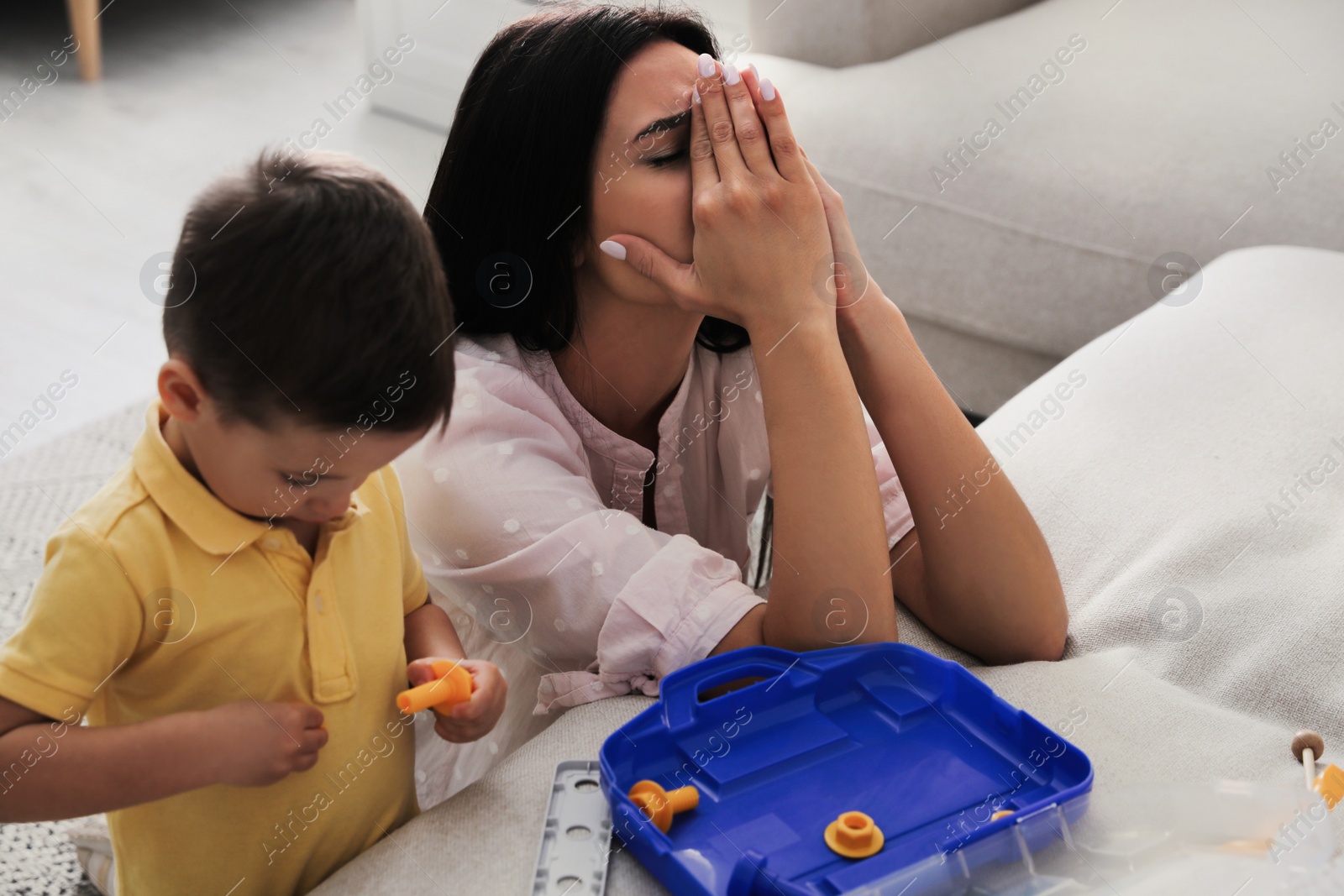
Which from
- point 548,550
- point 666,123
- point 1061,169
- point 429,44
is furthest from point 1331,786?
point 429,44

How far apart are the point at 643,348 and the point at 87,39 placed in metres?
2.42

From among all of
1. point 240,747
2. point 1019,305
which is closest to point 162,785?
point 240,747

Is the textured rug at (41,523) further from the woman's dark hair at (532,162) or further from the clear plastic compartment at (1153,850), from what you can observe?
the clear plastic compartment at (1153,850)

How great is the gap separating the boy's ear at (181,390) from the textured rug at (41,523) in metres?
0.61

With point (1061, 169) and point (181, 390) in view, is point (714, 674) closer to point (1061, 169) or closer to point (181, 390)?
point (181, 390)

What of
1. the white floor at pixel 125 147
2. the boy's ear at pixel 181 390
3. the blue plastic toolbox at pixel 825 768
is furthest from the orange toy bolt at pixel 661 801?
the white floor at pixel 125 147

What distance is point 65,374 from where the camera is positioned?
161 centimetres

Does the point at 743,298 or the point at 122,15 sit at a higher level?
the point at 743,298

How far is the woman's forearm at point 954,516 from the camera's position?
0.76 metres

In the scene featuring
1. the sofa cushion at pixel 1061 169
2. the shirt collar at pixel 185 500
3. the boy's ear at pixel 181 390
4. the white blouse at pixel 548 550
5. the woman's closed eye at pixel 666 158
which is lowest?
the sofa cushion at pixel 1061 169

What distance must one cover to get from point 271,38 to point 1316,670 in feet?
10.3

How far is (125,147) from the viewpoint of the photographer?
2.38 m

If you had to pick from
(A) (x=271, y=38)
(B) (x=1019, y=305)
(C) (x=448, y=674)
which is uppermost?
(C) (x=448, y=674)

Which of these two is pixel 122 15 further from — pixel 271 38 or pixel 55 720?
pixel 55 720
